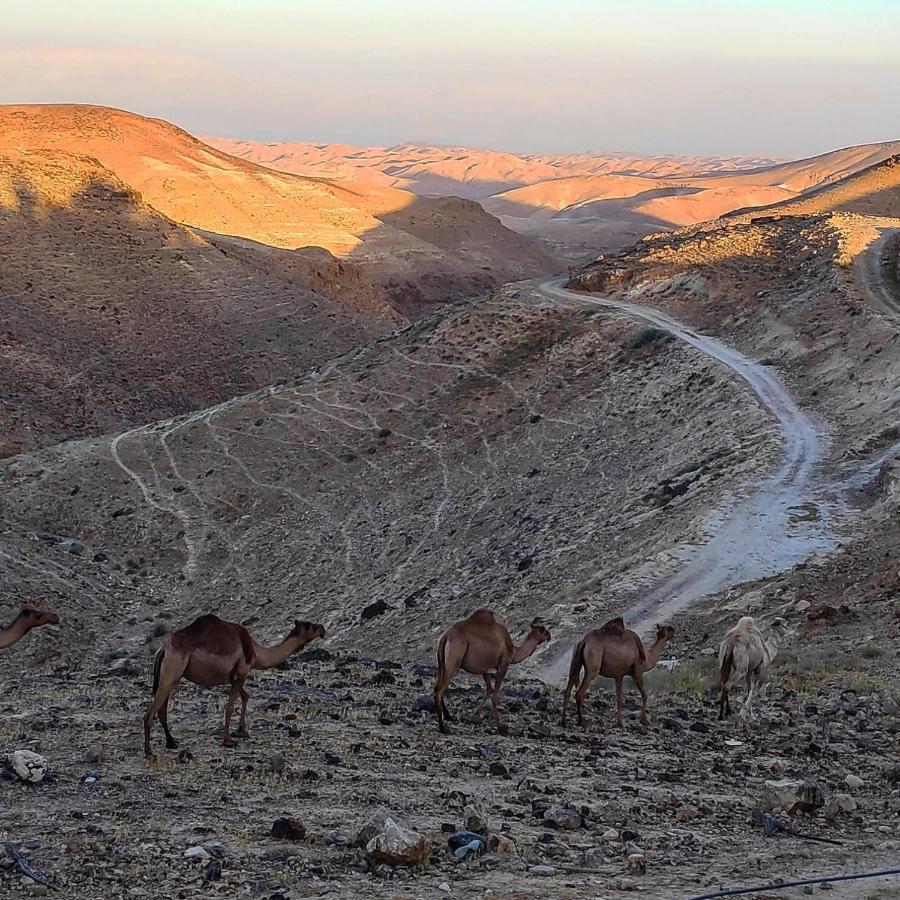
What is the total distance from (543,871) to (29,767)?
4.02 meters

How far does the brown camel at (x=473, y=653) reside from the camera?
38.1 feet

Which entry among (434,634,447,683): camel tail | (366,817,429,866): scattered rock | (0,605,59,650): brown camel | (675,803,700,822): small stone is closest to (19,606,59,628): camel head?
(0,605,59,650): brown camel

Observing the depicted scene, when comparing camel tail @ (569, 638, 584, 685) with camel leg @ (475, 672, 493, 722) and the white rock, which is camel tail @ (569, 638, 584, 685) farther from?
the white rock

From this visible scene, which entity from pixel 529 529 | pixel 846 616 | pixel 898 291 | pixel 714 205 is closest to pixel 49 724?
pixel 846 616

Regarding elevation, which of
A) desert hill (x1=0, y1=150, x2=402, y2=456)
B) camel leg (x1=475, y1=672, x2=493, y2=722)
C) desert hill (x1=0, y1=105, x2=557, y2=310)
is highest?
desert hill (x1=0, y1=105, x2=557, y2=310)

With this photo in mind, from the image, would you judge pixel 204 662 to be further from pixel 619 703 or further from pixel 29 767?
pixel 619 703

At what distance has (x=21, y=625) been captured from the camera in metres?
11.9

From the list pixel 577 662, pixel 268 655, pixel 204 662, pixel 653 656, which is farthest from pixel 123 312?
pixel 204 662

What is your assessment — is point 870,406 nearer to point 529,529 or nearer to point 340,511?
point 529,529

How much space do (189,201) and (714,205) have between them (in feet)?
344

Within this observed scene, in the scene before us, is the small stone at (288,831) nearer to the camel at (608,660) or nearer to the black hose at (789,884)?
the black hose at (789,884)

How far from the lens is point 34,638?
25297 millimetres

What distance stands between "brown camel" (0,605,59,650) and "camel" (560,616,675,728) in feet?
17.1

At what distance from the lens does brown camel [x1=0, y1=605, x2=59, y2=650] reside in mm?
11539
